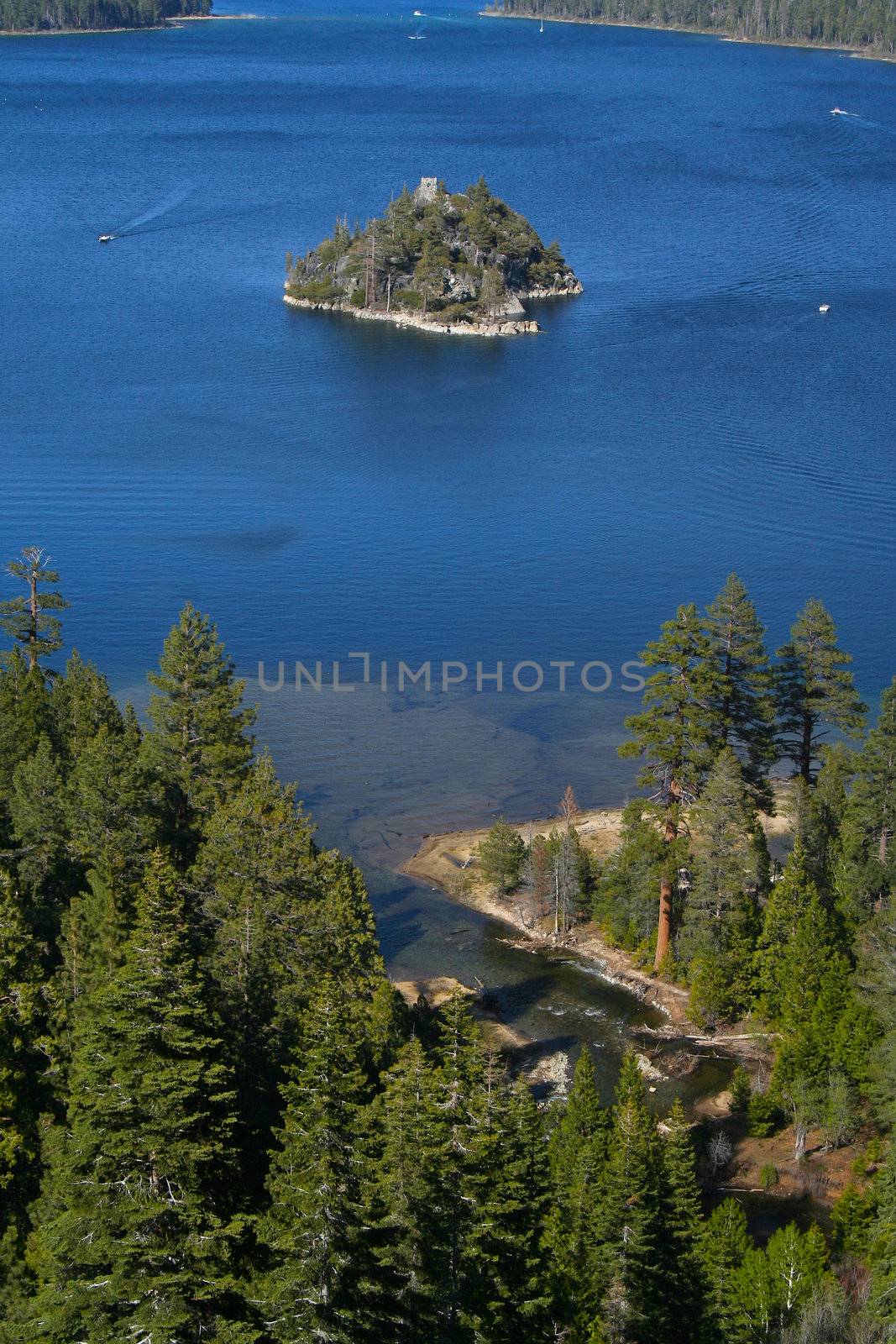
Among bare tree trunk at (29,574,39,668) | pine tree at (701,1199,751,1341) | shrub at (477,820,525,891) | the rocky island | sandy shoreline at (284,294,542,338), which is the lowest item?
pine tree at (701,1199,751,1341)

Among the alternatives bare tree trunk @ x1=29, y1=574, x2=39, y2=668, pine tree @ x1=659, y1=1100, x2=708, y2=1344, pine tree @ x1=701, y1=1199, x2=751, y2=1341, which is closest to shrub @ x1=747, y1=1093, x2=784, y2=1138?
pine tree @ x1=701, y1=1199, x2=751, y2=1341

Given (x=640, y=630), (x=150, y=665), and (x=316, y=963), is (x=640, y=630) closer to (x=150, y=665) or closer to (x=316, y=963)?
(x=150, y=665)

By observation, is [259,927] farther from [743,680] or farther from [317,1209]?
[743,680]

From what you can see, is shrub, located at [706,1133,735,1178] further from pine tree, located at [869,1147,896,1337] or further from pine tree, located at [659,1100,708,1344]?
pine tree, located at [659,1100,708,1344]

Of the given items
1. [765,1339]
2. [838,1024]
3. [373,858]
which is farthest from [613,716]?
[765,1339]

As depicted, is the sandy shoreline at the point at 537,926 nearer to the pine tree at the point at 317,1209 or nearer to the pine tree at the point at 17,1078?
the pine tree at the point at 17,1078
